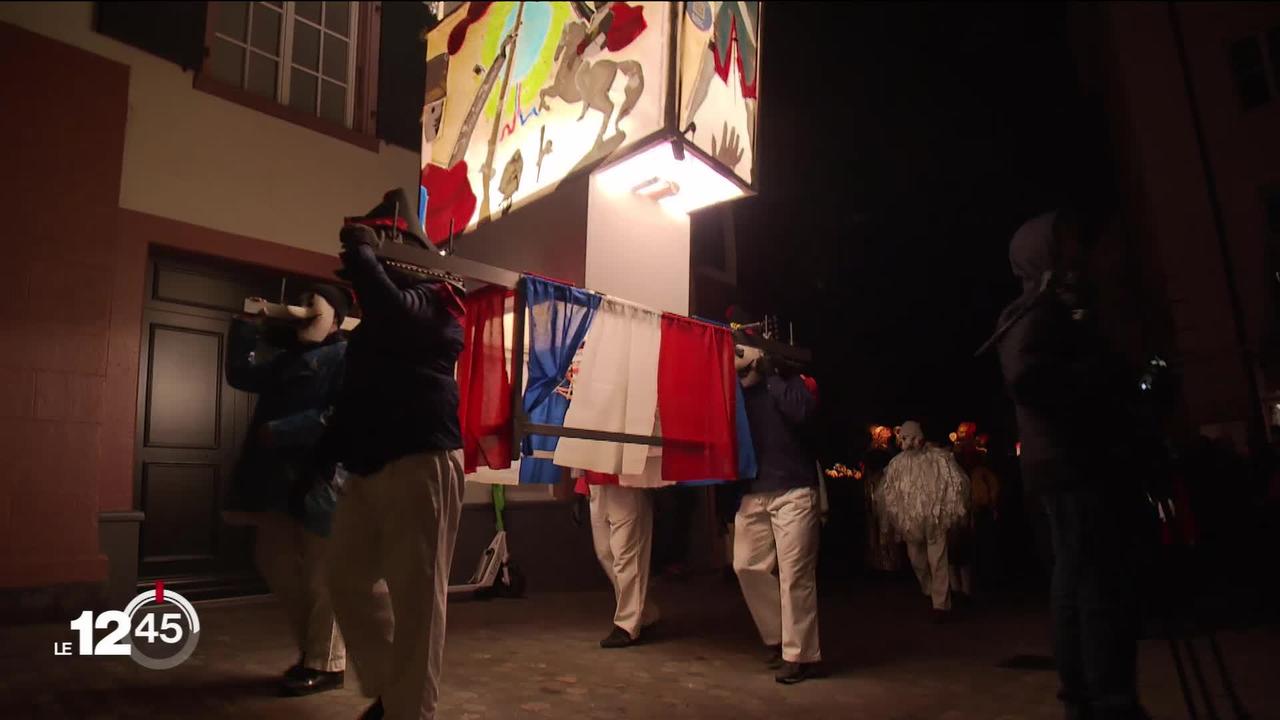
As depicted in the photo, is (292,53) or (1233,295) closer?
(1233,295)

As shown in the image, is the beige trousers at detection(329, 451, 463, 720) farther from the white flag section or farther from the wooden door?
the wooden door

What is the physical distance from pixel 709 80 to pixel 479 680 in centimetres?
353

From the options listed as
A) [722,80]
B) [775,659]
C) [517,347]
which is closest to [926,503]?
[775,659]

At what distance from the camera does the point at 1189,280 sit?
441 cm

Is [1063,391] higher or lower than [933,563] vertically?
higher

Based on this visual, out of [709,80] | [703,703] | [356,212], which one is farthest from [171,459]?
[709,80]

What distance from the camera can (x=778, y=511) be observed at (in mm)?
4770

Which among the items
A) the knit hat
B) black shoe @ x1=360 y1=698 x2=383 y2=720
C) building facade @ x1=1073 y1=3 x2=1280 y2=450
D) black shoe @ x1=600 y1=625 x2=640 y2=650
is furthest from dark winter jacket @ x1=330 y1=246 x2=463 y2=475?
building facade @ x1=1073 y1=3 x2=1280 y2=450

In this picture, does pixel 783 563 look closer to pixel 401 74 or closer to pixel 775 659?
pixel 775 659

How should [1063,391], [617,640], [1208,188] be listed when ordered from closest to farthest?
1. [1063,391]
2. [1208,188]
3. [617,640]

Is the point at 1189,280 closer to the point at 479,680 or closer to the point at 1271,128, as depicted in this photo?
the point at 1271,128

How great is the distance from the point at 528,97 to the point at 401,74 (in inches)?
188

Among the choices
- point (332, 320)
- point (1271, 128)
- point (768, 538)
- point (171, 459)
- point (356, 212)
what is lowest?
point (768, 538)

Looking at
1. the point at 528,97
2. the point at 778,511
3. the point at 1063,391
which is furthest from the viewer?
the point at 778,511
